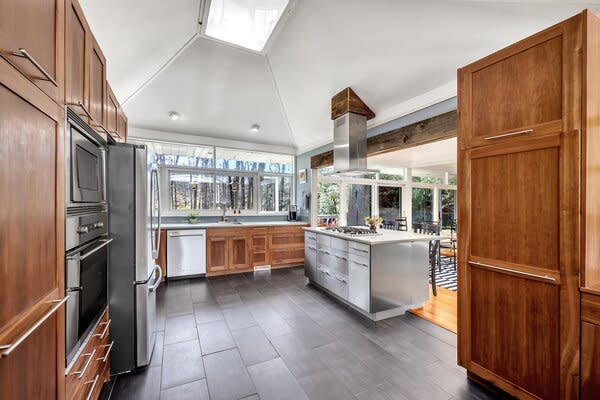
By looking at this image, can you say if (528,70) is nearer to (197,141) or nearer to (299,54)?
(299,54)

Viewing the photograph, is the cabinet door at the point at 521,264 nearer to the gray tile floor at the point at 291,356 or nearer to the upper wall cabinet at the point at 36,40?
the gray tile floor at the point at 291,356

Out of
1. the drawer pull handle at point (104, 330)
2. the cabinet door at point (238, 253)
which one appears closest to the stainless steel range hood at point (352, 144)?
the cabinet door at point (238, 253)

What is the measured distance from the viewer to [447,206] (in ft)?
25.6

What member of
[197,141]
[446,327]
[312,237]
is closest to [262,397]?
[446,327]

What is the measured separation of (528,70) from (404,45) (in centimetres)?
139

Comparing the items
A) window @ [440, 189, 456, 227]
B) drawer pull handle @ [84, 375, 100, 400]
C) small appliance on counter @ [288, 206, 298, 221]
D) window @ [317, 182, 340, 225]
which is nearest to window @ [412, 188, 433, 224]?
window @ [440, 189, 456, 227]

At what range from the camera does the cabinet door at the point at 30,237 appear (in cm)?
73

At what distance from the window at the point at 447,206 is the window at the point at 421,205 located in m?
0.46

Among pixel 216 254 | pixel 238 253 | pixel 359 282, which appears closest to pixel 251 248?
pixel 238 253

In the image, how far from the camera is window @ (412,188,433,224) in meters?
7.30

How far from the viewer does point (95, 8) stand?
6.35 feet

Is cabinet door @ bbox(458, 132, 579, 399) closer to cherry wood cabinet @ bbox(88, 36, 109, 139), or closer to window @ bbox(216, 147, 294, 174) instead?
cherry wood cabinet @ bbox(88, 36, 109, 139)

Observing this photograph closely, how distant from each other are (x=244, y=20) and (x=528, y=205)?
11.1 ft

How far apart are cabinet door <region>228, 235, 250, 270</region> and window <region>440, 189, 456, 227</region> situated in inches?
243
